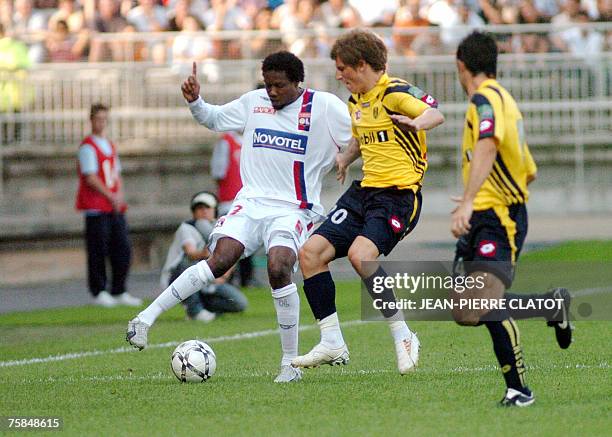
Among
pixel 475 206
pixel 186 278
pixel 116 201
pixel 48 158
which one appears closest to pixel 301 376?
pixel 186 278

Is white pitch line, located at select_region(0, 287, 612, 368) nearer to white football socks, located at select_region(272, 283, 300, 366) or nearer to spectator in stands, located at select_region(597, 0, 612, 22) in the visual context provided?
white football socks, located at select_region(272, 283, 300, 366)

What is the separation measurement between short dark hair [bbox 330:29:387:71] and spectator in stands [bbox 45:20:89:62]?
13770 mm

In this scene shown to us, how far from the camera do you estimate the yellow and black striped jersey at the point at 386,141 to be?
9633mm

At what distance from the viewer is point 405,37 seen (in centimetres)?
2412

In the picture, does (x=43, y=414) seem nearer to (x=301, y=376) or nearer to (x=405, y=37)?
(x=301, y=376)

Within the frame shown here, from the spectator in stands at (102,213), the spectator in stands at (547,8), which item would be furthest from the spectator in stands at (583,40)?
the spectator in stands at (102,213)

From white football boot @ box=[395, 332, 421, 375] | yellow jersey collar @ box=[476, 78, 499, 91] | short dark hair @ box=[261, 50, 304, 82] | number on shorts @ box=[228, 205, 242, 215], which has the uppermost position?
yellow jersey collar @ box=[476, 78, 499, 91]

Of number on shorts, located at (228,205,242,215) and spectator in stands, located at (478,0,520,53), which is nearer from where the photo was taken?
number on shorts, located at (228,205,242,215)

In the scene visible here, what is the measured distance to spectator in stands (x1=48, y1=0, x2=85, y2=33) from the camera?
78.2 feet

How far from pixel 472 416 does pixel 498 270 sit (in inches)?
32.0

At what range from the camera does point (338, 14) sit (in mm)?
25109

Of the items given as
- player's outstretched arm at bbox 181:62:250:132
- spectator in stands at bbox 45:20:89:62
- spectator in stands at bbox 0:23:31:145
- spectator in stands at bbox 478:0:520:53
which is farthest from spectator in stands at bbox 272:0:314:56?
player's outstretched arm at bbox 181:62:250:132

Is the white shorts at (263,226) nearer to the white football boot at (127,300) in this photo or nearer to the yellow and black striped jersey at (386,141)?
the yellow and black striped jersey at (386,141)

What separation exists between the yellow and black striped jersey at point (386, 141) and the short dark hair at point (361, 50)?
0.16 metres
